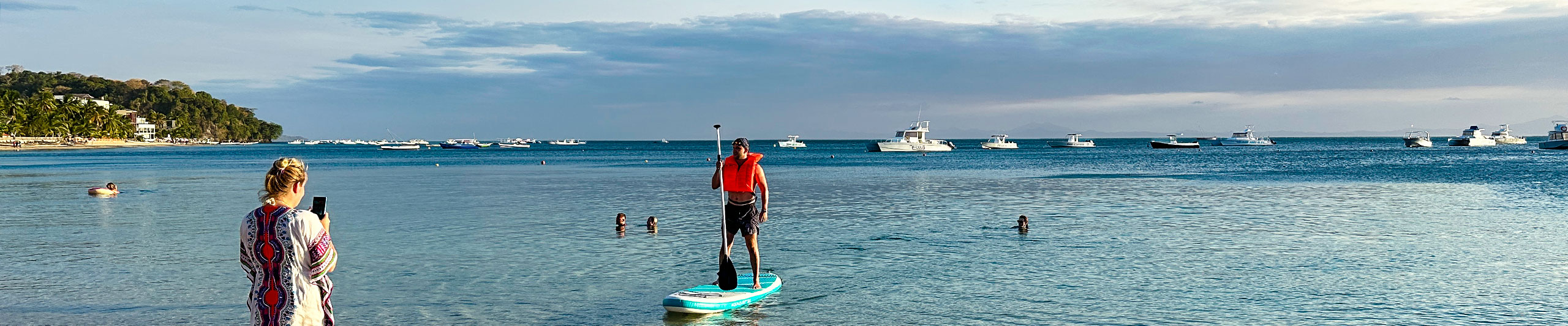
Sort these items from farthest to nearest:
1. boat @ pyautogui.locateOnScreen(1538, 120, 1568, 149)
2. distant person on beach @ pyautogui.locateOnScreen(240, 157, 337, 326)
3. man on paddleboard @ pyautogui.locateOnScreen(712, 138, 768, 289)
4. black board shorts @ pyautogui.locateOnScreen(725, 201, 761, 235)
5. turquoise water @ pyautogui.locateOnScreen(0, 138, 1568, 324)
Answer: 1. boat @ pyautogui.locateOnScreen(1538, 120, 1568, 149)
2. black board shorts @ pyautogui.locateOnScreen(725, 201, 761, 235)
3. man on paddleboard @ pyautogui.locateOnScreen(712, 138, 768, 289)
4. turquoise water @ pyautogui.locateOnScreen(0, 138, 1568, 324)
5. distant person on beach @ pyautogui.locateOnScreen(240, 157, 337, 326)

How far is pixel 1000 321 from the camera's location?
10.9 metres

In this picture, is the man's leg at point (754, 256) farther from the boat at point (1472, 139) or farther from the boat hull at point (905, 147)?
the boat at point (1472, 139)

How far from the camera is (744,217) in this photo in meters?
11.7

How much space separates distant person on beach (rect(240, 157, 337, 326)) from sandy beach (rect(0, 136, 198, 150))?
14100 cm

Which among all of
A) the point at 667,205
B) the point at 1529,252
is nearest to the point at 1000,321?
the point at 1529,252

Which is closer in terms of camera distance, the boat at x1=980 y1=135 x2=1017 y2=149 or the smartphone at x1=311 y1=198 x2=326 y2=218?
the smartphone at x1=311 y1=198 x2=326 y2=218

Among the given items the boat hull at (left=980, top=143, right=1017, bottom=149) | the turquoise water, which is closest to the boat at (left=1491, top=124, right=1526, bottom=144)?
Result: the boat hull at (left=980, top=143, right=1017, bottom=149)

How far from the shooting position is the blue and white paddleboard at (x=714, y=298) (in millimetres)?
10977

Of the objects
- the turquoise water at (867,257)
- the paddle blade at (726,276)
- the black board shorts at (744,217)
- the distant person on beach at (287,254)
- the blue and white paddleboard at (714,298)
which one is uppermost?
the distant person on beach at (287,254)

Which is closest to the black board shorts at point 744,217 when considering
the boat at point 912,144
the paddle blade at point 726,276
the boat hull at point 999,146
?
the paddle blade at point 726,276

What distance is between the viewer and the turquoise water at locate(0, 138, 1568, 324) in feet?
37.3

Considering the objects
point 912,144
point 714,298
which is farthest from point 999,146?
point 714,298

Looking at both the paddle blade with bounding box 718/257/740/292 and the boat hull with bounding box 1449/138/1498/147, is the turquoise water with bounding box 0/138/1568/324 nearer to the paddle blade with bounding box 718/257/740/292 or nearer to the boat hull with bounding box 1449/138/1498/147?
the paddle blade with bounding box 718/257/740/292

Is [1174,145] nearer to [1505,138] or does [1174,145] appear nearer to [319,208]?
[1505,138]
